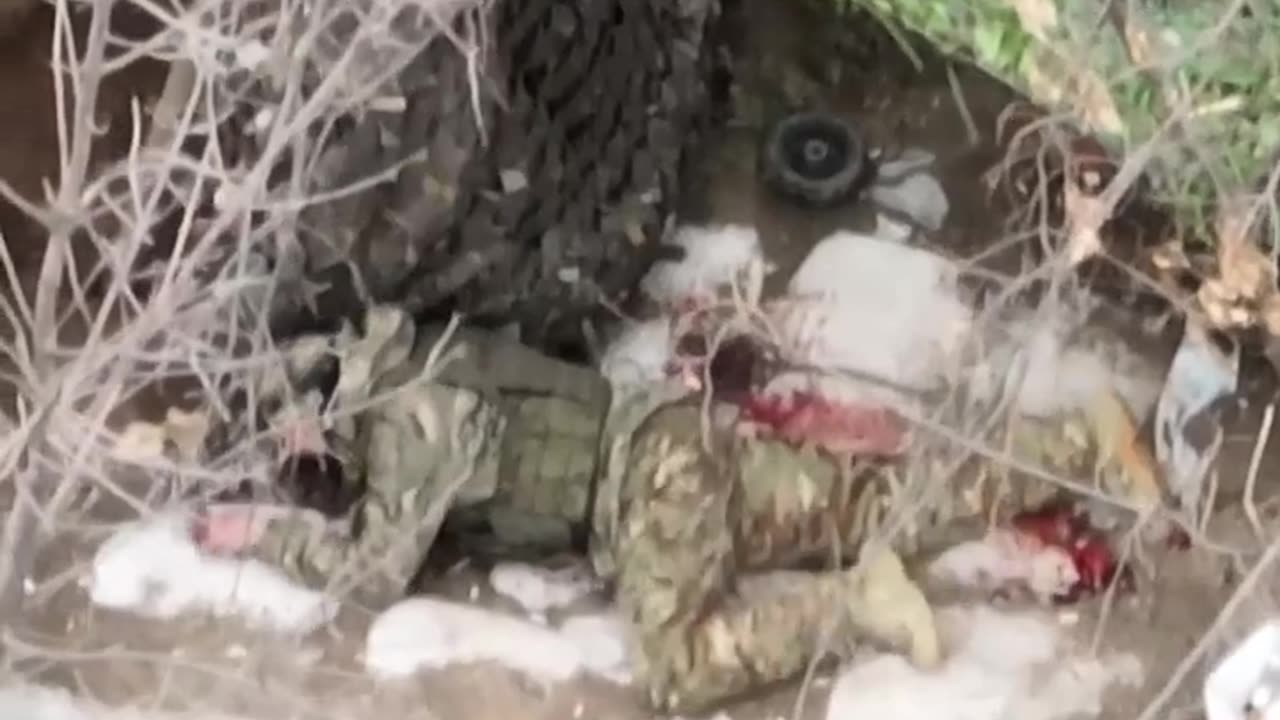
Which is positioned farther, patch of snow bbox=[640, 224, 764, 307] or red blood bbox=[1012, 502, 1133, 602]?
patch of snow bbox=[640, 224, 764, 307]

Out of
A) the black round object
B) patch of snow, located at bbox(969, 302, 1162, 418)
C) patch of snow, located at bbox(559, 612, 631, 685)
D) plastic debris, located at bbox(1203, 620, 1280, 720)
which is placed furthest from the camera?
the black round object

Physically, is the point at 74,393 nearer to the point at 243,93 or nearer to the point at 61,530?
the point at 61,530

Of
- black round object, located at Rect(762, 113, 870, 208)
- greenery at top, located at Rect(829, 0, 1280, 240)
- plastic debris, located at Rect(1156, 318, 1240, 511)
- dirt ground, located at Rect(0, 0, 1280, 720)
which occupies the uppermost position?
greenery at top, located at Rect(829, 0, 1280, 240)

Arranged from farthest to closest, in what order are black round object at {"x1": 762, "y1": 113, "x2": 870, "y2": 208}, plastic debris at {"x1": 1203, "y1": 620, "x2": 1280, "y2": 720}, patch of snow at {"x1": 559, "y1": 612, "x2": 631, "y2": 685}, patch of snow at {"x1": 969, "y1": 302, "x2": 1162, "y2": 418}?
black round object at {"x1": 762, "y1": 113, "x2": 870, "y2": 208}
patch of snow at {"x1": 969, "y1": 302, "x2": 1162, "y2": 418}
patch of snow at {"x1": 559, "y1": 612, "x2": 631, "y2": 685}
plastic debris at {"x1": 1203, "y1": 620, "x2": 1280, "y2": 720}

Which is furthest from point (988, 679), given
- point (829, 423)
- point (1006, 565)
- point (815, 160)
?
point (815, 160)

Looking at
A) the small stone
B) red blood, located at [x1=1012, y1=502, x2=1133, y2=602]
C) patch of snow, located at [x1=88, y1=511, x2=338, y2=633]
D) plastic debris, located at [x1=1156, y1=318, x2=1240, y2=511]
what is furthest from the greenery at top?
patch of snow, located at [x1=88, y1=511, x2=338, y2=633]

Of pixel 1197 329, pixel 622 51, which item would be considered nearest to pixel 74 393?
pixel 622 51

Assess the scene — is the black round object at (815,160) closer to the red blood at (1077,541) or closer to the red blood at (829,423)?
the red blood at (829,423)

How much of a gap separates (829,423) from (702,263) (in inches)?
6.8

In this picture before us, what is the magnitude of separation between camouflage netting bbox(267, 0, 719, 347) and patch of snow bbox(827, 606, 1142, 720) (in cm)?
32

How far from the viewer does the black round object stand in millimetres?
1224

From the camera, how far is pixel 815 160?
1.23m

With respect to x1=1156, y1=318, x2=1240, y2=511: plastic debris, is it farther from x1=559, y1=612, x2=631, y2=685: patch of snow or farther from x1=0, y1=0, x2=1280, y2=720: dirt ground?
x1=559, y1=612, x2=631, y2=685: patch of snow

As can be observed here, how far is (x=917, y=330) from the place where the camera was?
1175 millimetres
